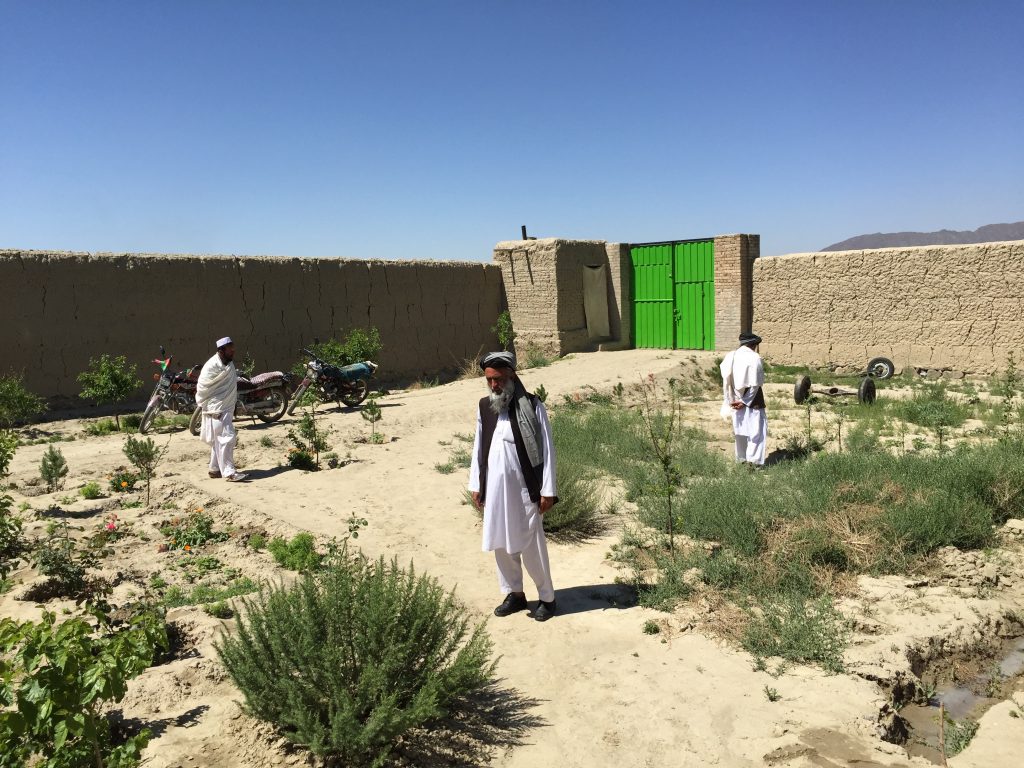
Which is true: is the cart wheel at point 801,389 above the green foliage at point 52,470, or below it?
above

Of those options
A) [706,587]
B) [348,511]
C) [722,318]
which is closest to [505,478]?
[706,587]

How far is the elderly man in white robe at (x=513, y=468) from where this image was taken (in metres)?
4.50

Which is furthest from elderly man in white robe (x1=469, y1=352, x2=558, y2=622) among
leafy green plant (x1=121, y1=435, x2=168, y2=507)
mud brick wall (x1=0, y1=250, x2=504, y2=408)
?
mud brick wall (x1=0, y1=250, x2=504, y2=408)

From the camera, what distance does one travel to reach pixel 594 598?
4.96 meters

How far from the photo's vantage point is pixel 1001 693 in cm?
404

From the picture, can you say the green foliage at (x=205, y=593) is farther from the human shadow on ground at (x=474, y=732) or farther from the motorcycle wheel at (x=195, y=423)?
the motorcycle wheel at (x=195, y=423)

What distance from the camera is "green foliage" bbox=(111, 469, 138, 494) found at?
→ 7410mm

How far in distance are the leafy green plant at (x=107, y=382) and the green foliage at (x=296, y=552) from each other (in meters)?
5.18

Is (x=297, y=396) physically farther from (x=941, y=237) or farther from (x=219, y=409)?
(x=941, y=237)

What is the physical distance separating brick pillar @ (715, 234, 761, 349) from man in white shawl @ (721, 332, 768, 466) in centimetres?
727

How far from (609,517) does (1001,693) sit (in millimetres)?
3079

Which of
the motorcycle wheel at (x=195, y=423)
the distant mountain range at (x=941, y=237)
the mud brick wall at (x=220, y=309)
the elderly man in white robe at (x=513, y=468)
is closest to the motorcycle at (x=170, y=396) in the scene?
the motorcycle wheel at (x=195, y=423)

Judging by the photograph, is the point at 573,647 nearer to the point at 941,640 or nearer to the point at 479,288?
the point at 941,640

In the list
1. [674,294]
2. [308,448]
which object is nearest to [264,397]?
[308,448]
